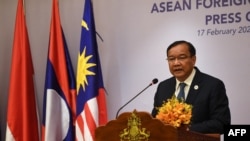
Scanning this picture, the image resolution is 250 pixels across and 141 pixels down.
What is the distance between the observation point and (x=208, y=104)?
9.77 feet

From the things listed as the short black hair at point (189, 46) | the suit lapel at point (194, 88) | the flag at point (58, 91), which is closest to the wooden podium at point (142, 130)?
the suit lapel at point (194, 88)

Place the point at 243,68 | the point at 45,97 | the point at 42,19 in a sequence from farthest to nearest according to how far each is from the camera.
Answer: the point at 42,19 → the point at 45,97 → the point at 243,68

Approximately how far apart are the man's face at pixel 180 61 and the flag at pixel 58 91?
3.18ft

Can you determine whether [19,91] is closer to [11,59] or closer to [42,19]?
[11,59]

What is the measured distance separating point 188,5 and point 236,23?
46 cm

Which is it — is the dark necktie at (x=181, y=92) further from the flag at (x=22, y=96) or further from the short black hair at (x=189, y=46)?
the flag at (x=22, y=96)

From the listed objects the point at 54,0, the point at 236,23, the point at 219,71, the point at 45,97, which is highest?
the point at 54,0

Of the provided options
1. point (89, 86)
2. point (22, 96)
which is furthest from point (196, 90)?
point (22, 96)

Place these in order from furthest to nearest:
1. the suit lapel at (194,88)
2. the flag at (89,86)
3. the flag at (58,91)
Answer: the flag at (58,91), the flag at (89,86), the suit lapel at (194,88)

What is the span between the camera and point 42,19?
370 cm

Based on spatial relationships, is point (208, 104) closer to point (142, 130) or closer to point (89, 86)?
point (89, 86)

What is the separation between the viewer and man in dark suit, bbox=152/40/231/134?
9.64 feet

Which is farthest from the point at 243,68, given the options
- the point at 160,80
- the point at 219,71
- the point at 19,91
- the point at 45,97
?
the point at 19,91

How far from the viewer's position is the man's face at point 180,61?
3123mm
